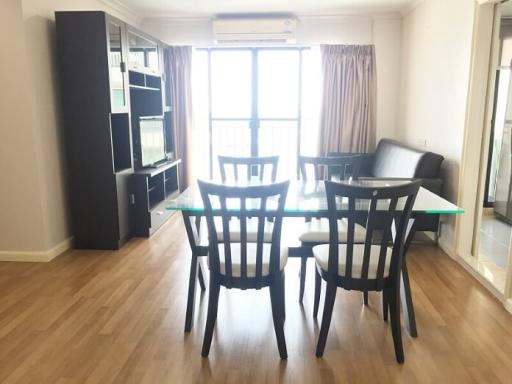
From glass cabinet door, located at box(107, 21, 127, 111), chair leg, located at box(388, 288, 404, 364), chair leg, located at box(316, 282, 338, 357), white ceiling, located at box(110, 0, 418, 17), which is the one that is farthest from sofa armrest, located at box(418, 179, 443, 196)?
glass cabinet door, located at box(107, 21, 127, 111)

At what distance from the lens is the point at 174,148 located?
5746 millimetres

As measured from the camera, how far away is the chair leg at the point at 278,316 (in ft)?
7.14

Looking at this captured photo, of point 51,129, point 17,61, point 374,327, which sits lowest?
point 374,327

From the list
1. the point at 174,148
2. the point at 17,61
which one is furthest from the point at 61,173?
the point at 174,148

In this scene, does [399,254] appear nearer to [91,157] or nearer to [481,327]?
[481,327]

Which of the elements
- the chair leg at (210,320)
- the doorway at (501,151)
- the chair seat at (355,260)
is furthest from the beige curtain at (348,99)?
the chair leg at (210,320)

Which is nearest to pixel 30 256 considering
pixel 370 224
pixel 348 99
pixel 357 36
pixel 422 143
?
pixel 370 224

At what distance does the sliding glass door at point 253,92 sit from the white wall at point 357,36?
323 mm

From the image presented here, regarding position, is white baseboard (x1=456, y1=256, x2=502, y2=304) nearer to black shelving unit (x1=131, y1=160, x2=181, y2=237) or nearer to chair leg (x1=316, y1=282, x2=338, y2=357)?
chair leg (x1=316, y1=282, x2=338, y2=357)

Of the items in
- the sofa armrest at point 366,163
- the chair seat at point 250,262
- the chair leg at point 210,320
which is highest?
the sofa armrest at point 366,163

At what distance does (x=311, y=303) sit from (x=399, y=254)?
2.87 ft

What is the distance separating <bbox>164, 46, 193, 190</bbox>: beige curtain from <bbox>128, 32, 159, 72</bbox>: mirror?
2.15 ft

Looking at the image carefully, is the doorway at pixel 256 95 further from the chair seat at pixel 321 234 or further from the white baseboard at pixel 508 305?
the white baseboard at pixel 508 305

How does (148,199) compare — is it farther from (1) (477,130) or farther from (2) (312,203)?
(1) (477,130)
